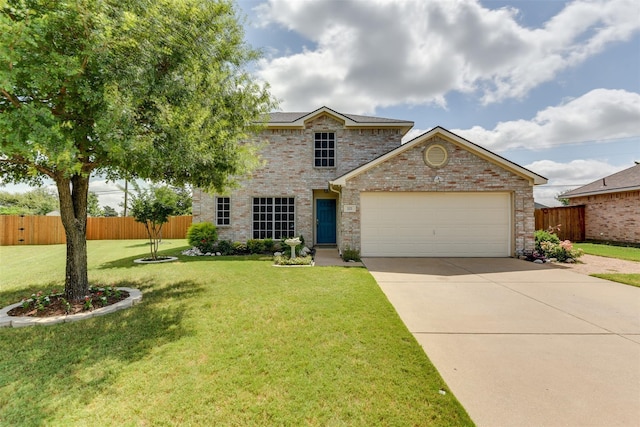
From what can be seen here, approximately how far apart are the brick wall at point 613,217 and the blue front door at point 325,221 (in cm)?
1603

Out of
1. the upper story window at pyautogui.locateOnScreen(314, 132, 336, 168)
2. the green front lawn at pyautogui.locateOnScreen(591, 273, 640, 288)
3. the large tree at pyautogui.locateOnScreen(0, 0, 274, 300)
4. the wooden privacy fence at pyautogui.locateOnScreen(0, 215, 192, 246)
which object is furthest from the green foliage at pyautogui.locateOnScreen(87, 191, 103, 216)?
the green front lawn at pyautogui.locateOnScreen(591, 273, 640, 288)

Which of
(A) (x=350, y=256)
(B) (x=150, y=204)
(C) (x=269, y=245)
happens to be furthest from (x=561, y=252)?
(B) (x=150, y=204)

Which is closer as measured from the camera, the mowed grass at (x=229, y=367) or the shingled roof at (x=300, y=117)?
the mowed grass at (x=229, y=367)

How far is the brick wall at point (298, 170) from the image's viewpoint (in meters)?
13.3

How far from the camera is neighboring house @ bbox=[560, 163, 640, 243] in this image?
14.5m

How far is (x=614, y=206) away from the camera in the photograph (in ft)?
50.9

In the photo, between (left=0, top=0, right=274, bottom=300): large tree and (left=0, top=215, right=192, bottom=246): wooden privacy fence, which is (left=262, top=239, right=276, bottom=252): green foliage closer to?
(left=0, top=0, right=274, bottom=300): large tree

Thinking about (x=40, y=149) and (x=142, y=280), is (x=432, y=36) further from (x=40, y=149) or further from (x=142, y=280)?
(x=142, y=280)

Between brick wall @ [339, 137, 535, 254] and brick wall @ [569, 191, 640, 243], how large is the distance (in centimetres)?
921

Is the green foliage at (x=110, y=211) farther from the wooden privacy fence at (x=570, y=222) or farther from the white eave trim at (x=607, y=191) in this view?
the white eave trim at (x=607, y=191)

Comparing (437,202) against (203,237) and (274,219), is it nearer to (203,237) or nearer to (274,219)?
(274,219)

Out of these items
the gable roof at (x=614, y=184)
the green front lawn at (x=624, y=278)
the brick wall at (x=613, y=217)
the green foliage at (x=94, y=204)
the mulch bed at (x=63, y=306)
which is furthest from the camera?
the green foliage at (x=94, y=204)

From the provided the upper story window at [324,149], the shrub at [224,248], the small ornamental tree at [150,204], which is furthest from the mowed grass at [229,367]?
the upper story window at [324,149]

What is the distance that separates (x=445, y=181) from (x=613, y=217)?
1289cm
